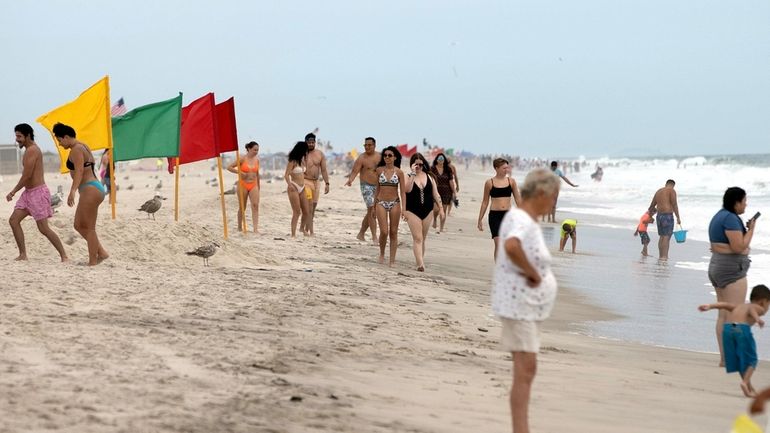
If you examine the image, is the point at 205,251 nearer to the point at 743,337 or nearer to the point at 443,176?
the point at 443,176

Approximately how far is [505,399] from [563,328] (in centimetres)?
396

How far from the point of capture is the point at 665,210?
17031mm

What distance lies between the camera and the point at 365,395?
566cm

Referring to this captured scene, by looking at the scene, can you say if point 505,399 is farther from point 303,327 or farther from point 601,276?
point 601,276

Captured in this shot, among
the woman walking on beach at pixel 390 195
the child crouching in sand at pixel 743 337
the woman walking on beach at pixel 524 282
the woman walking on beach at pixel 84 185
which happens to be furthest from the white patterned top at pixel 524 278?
the woman walking on beach at pixel 390 195

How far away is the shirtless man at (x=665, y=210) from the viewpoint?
1692cm

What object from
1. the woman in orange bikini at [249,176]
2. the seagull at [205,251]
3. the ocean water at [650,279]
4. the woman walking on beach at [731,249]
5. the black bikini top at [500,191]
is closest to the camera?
the woman walking on beach at [731,249]

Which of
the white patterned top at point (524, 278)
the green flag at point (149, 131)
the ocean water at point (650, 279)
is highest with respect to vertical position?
the green flag at point (149, 131)

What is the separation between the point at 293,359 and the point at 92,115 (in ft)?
24.9

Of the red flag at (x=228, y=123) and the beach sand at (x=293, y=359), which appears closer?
the beach sand at (x=293, y=359)

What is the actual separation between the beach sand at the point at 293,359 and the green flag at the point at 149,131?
2.92 meters

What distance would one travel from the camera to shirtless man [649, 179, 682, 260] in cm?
1692

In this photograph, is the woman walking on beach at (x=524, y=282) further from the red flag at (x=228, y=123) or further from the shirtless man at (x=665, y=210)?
the shirtless man at (x=665, y=210)

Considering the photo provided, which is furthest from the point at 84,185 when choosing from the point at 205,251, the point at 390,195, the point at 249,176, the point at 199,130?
the point at 249,176
